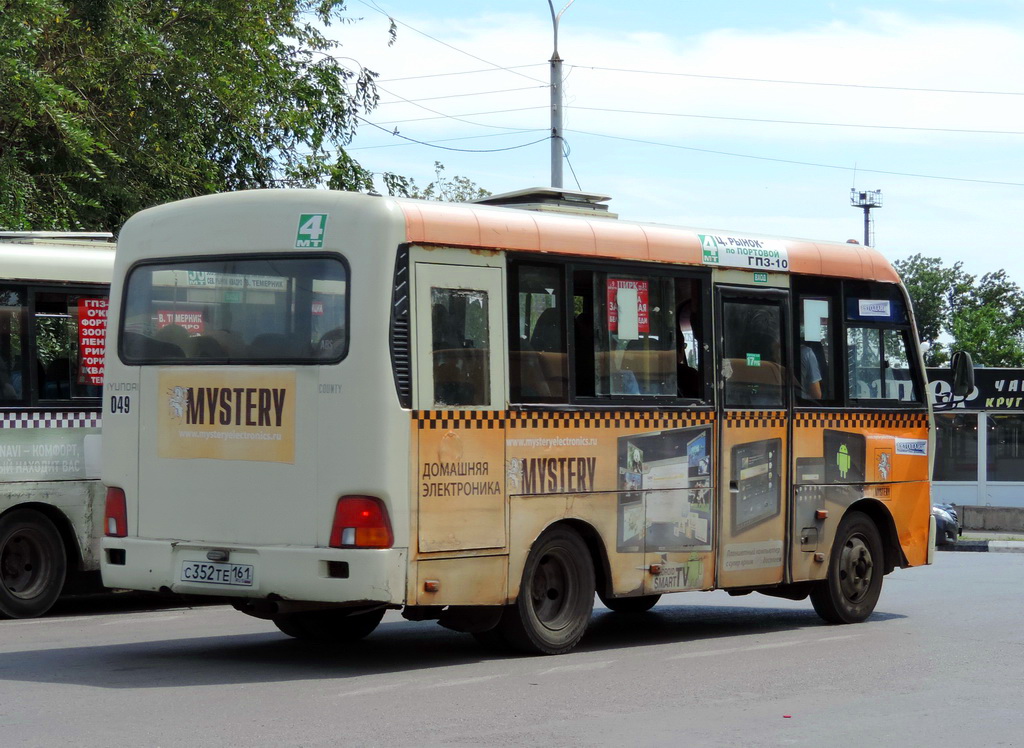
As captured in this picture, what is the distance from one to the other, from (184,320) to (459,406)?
1.94 meters

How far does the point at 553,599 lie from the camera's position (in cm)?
1094

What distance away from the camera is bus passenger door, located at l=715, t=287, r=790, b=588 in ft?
39.7

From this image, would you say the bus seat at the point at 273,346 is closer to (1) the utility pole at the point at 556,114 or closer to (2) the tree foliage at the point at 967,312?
(1) the utility pole at the point at 556,114

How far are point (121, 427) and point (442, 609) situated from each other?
2.46m

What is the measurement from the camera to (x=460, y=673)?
9922mm

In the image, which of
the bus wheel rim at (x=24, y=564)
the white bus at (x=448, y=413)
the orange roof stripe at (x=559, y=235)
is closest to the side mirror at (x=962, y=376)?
the orange roof stripe at (x=559, y=235)

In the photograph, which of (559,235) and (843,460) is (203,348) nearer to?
(559,235)

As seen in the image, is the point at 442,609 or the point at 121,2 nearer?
the point at 442,609

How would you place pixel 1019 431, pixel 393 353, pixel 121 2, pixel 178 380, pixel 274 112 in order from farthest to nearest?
pixel 1019 431, pixel 274 112, pixel 121 2, pixel 178 380, pixel 393 353

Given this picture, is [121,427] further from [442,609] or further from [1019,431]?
[1019,431]

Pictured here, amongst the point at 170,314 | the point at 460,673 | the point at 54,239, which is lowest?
the point at 460,673

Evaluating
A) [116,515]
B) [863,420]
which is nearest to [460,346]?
[116,515]

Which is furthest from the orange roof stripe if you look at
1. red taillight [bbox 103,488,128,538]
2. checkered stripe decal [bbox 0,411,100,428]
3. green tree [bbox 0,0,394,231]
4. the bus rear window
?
green tree [bbox 0,0,394,231]

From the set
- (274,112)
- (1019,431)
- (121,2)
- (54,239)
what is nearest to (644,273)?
(54,239)
